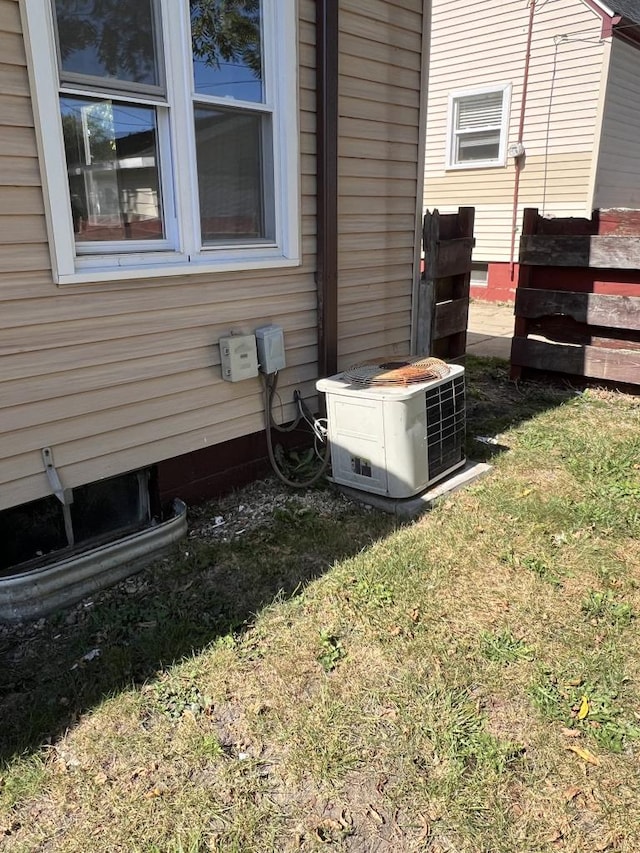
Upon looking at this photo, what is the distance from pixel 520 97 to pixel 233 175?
8374 mm

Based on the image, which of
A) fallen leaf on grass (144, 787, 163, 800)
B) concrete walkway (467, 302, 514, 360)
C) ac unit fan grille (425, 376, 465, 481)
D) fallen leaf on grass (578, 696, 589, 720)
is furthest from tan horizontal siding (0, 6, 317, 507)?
concrete walkway (467, 302, 514, 360)

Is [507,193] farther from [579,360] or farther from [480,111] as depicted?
[579,360]

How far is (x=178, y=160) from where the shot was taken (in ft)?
10.8

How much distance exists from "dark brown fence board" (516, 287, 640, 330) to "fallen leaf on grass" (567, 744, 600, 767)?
4243mm

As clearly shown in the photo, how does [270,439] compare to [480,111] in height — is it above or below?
below

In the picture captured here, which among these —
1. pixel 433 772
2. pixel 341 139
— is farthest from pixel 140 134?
pixel 433 772

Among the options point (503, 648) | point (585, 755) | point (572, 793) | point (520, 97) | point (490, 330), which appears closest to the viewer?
point (572, 793)

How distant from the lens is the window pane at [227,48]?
3.38 m

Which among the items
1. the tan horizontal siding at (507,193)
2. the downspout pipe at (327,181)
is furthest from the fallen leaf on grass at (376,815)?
the tan horizontal siding at (507,193)

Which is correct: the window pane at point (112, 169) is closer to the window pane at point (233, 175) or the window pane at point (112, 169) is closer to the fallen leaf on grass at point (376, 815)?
the window pane at point (233, 175)

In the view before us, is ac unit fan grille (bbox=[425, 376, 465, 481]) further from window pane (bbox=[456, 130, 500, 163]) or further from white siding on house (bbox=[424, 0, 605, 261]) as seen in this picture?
window pane (bbox=[456, 130, 500, 163])

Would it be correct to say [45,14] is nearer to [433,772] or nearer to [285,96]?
[285,96]

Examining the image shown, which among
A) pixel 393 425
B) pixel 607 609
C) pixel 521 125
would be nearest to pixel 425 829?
pixel 607 609

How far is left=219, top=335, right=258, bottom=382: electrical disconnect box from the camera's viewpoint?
3.62 meters
